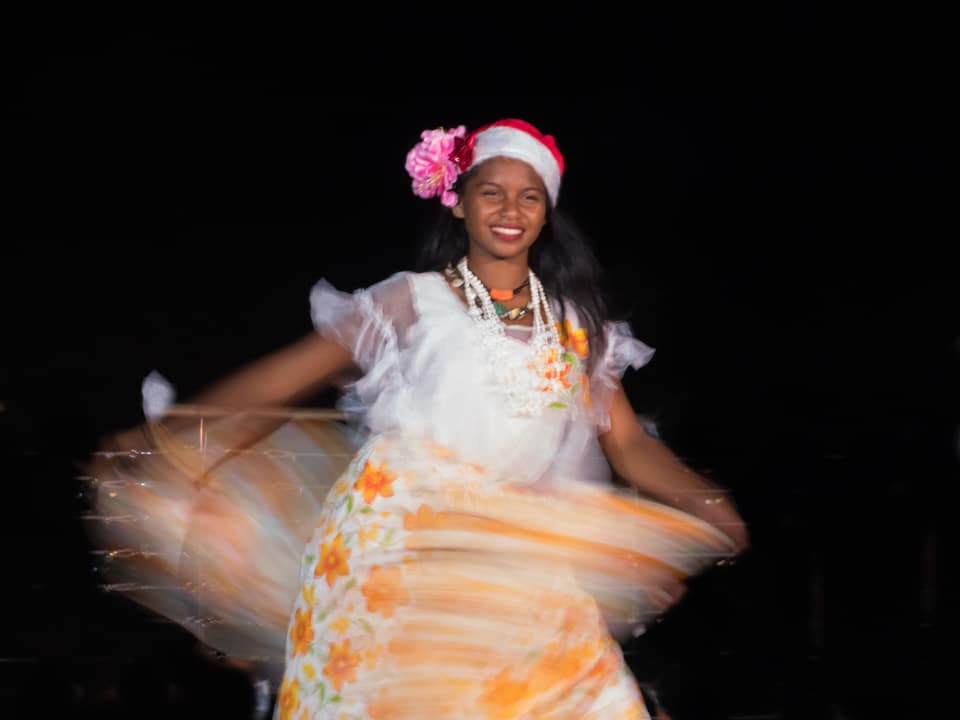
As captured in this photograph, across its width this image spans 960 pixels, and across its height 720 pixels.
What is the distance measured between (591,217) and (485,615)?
220 centimetres

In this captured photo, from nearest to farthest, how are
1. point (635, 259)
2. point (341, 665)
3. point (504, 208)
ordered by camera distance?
point (341, 665), point (504, 208), point (635, 259)

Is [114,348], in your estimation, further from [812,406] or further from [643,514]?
[643,514]

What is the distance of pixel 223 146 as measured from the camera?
3.59m

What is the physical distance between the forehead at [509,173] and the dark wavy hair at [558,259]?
40 millimetres

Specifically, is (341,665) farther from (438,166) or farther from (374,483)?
(438,166)

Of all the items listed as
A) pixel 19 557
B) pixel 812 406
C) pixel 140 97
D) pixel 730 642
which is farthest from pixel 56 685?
pixel 812 406

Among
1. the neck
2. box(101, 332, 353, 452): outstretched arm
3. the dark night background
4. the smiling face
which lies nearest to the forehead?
the smiling face

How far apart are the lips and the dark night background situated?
1757mm

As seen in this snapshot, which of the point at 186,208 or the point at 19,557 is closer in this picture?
the point at 186,208

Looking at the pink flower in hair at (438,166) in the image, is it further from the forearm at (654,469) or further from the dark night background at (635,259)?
the dark night background at (635,259)

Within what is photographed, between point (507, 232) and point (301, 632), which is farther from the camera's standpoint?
point (507, 232)

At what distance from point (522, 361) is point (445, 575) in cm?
33

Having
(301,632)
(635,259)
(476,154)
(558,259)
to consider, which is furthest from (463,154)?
(635,259)

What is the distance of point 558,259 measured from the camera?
1942 mm
